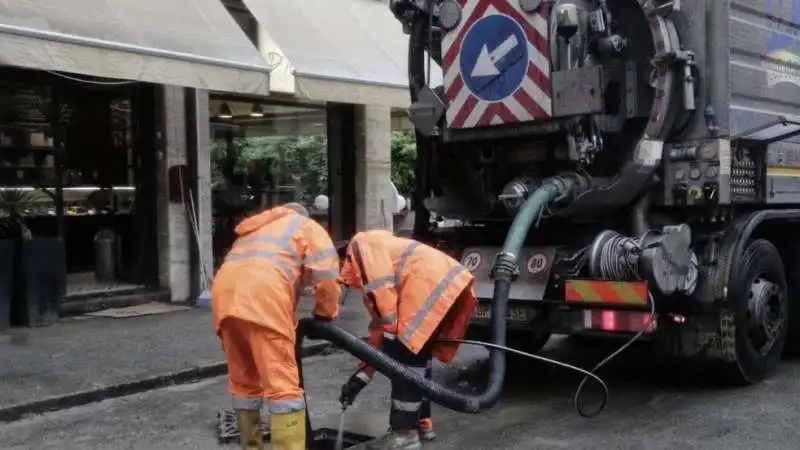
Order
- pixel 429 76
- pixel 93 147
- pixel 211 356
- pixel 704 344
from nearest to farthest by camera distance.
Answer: pixel 704 344 < pixel 429 76 < pixel 211 356 < pixel 93 147

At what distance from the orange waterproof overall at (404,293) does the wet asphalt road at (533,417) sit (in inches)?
21.6

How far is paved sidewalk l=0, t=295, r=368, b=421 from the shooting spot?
645 cm

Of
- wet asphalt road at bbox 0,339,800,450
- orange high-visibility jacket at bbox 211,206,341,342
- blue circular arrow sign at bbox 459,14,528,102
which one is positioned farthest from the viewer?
blue circular arrow sign at bbox 459,14,528,102

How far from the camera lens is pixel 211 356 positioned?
7.65 meters

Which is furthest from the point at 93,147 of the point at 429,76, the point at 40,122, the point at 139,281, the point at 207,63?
the point at 429,76

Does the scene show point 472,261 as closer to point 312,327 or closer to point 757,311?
point 757,311

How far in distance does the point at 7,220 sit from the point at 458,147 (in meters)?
5.05

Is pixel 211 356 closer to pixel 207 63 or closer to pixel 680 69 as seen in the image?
pixel 207 63

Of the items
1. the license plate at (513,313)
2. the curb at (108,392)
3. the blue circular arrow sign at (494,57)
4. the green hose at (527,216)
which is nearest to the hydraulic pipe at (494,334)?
→ the green hose at (527,216)

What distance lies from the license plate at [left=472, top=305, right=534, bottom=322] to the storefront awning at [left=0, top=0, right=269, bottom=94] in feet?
11.9

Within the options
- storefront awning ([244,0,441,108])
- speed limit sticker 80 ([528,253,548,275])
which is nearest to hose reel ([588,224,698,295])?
speed limit sticker 80 ([528,253,548,275])

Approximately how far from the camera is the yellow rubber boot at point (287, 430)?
4047 mm

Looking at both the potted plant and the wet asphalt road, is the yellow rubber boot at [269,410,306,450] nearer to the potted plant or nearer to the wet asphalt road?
the wet asphalt road

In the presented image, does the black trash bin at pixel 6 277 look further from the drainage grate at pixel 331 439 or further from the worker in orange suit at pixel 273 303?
the worker in orange suit at pixel 273 303
